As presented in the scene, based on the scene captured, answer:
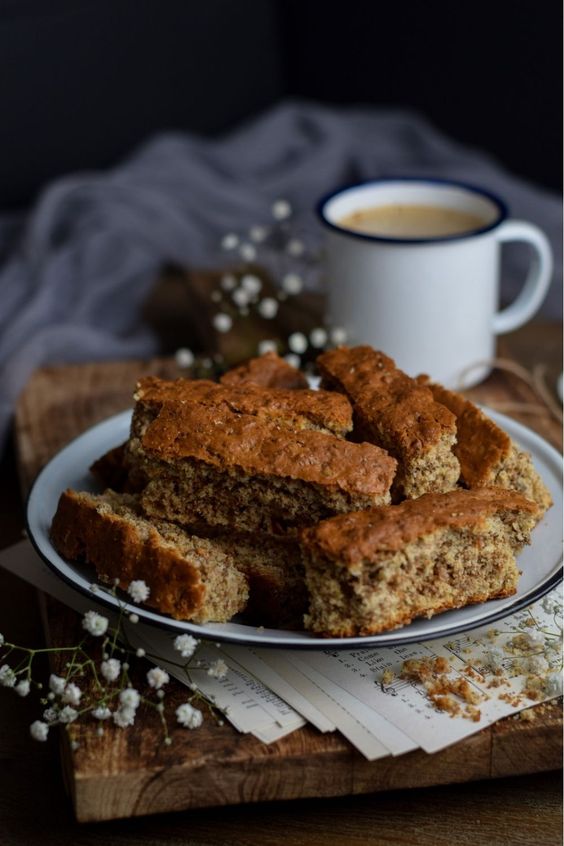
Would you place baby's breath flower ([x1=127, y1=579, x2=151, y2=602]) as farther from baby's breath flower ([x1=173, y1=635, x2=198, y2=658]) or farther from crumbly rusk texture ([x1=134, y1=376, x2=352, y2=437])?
crumbly rusk texture ([x1=134, y1=376, x2=352, y2=437])

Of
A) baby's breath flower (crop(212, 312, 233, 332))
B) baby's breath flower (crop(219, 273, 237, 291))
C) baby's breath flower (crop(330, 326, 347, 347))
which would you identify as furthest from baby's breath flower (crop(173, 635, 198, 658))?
baby's breath flower (crop(219, 273, 237, 291))

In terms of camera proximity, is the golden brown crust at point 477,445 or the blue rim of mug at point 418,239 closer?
the golden brown crust at point 477,445

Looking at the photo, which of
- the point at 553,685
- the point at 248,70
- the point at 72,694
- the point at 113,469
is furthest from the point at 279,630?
the point at 248,70

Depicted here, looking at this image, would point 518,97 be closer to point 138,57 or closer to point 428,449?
point 138,57

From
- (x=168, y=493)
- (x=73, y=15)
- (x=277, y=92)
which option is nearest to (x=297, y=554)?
(x=168, y=493)

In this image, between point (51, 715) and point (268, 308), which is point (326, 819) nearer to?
point (51, 715)

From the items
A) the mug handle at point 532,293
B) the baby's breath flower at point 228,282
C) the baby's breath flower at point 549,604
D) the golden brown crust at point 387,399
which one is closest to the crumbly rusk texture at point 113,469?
the golden brown crust at point 387,399

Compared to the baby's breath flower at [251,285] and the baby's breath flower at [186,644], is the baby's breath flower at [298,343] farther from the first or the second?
the baby's breath flower at [186,644]
